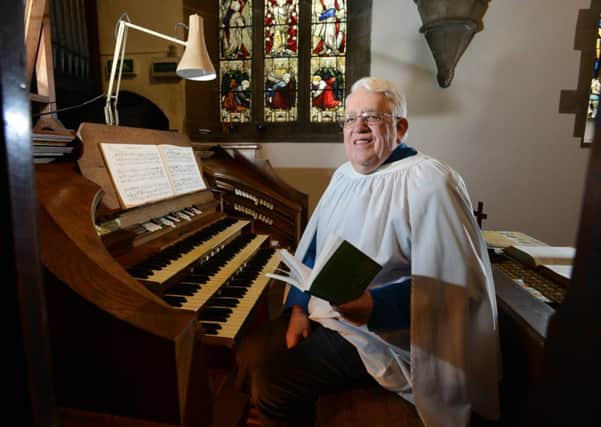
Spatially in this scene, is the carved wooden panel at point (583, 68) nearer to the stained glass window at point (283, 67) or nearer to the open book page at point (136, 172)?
the stained glass window at point (283, 67)

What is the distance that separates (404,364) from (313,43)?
3.93 meters

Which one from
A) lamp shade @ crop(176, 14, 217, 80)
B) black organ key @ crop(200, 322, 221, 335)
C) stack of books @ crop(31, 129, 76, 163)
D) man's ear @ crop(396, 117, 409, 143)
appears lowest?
black organ key @ crop(200, 322, 221, 335)

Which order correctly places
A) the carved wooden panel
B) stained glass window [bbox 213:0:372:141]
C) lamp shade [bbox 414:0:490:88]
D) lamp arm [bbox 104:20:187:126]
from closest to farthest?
1. lamp arm [bbox 104:20:187:126]
2. lamp shade [bbox 414:0:490:88]
3. the carved wooden panel
4. stained glass window [bbox 213:0:372:141]

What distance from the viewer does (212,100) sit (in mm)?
4301

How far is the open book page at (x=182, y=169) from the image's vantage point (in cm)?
202

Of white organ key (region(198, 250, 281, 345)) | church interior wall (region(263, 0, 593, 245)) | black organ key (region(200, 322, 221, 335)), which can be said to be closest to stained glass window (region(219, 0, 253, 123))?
church interior wall (region(263, 0, 593, 245))

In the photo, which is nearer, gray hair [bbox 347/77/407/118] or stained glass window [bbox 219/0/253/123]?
gray hair [bbox 347/77/407/118]

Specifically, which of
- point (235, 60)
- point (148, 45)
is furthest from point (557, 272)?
point (148, 45)

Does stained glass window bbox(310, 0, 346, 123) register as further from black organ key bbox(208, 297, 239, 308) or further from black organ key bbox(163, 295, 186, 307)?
black organ key bbox(163, 295, 186, 307)

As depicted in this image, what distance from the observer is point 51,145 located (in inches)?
57.0

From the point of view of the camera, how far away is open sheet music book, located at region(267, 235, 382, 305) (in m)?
0.98

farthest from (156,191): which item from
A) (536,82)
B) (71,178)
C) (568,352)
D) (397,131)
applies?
(536,82)

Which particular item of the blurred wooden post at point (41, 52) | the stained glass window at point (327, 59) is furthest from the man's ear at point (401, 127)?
the stained glass window at point (327, 59)

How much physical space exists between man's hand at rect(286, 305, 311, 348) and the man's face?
2.31 feet
